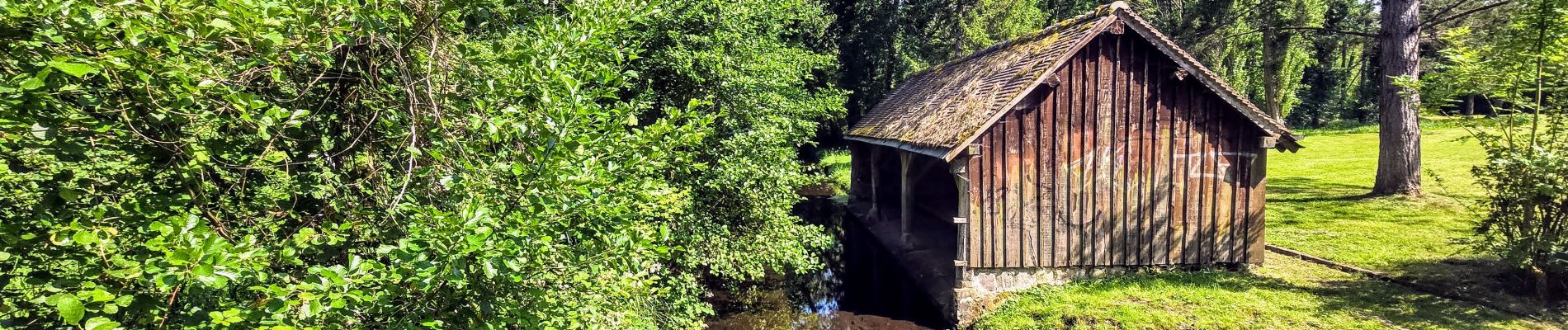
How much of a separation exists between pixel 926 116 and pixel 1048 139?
9.23ft

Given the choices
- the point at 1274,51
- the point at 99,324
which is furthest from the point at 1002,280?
the point at 1274,51

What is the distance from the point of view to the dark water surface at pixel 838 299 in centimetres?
969

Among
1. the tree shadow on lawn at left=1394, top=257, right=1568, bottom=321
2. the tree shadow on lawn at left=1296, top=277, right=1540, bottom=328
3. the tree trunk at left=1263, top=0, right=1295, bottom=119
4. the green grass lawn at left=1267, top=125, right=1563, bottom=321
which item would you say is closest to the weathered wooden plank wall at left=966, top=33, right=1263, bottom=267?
the tree shadow on lawn at left=1296, top=277, right=1540, bottom=328

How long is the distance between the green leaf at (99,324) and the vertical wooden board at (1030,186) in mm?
8489

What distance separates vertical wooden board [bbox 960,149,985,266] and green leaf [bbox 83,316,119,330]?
793 cm

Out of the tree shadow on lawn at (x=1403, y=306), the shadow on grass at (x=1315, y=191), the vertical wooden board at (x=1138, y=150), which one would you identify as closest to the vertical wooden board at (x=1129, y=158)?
the vertical wooden board at (x=1138, y=150)

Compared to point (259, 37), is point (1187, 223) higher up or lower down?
lower down

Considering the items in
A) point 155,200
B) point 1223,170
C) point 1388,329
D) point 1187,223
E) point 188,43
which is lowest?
point 1388,329

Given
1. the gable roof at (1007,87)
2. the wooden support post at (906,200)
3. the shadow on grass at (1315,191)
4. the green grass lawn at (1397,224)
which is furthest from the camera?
the shadow on grass at (1315,191)

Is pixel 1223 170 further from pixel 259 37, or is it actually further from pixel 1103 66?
pixel 259 37

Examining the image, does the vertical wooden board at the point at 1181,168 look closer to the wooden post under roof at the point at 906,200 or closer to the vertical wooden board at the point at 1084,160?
the vertical wooden board at the point at 1084,160

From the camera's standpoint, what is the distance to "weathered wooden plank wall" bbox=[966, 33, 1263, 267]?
866 centimetres

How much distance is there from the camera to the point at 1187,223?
9.07 m

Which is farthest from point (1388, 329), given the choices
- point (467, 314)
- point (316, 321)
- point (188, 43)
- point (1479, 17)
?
point (1479, 17)
